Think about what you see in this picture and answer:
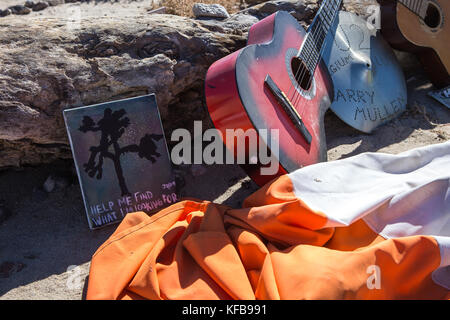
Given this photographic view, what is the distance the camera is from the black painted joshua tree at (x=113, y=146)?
2.21 meters

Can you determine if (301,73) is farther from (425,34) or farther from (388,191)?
(425,34)

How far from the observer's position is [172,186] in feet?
7.69

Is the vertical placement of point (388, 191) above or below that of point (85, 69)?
below

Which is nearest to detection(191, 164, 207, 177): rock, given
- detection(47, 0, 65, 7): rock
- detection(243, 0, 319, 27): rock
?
detection(243, 0, 319, 27): rock

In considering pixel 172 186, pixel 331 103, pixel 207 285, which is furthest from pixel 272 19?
pixel 207 285

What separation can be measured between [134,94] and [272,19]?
3.04ft

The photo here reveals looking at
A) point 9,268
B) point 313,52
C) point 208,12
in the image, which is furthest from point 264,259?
point 208,12

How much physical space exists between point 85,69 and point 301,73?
124 cm

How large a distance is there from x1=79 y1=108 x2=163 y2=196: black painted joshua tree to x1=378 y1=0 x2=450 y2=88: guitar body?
196cm

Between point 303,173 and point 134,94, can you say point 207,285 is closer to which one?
point 303,173

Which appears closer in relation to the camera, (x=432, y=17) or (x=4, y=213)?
(x=4, y=213)

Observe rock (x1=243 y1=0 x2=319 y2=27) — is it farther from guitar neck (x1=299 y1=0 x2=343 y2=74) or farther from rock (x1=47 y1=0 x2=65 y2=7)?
rock (x1=47 y1=0 x2=65 y2=7)

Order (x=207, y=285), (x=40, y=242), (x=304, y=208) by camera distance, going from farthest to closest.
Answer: (x=40, y=242)
(x=304, y=208)
(x=207, y=285)

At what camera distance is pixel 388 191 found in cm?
187
